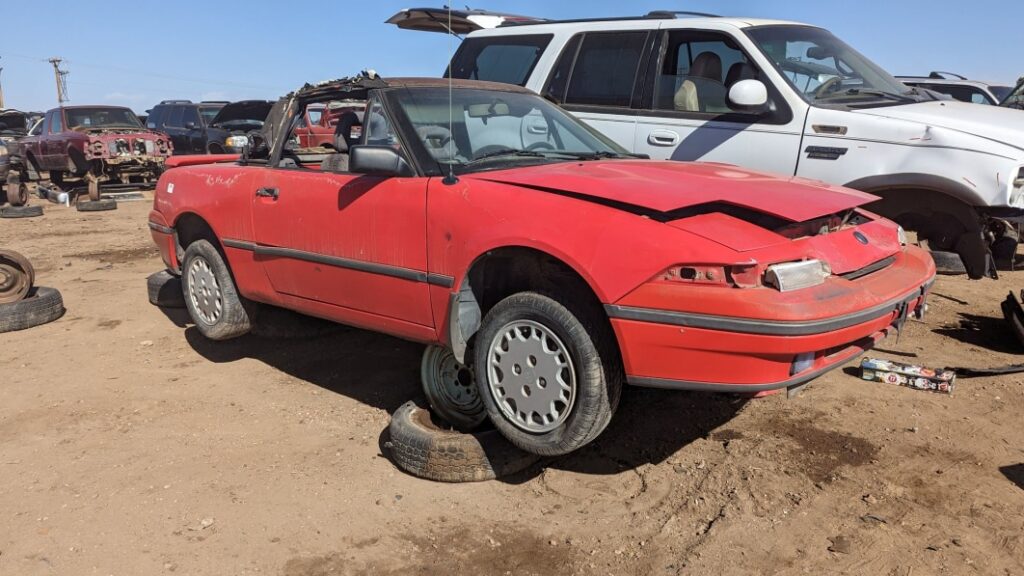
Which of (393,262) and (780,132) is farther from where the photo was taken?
(780,132)

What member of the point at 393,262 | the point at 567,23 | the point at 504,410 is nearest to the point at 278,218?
the point at 393,262

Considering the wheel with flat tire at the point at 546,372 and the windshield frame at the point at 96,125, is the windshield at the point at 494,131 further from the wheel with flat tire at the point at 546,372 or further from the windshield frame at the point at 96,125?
the windshield frame at the point at 96,125

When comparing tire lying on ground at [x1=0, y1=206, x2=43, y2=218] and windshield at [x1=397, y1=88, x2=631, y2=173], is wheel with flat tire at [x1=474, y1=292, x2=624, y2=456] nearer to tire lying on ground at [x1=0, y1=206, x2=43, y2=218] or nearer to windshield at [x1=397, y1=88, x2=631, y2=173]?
windshield at [x1=397, y1=88, x2=631, y2=173]

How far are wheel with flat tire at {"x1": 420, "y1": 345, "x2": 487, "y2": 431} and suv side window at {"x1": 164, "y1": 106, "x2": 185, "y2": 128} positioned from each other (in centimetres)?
1768

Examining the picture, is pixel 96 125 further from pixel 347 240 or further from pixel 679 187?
pixel 679 187

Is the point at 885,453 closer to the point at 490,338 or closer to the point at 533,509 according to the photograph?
the point at 533,509

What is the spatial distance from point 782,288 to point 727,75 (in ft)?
11.1

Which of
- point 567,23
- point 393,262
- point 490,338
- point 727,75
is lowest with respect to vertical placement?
point 490,338

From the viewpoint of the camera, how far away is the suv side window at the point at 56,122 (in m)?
15.5

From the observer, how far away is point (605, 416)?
3.05 meters

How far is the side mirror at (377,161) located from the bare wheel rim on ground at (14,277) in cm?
417

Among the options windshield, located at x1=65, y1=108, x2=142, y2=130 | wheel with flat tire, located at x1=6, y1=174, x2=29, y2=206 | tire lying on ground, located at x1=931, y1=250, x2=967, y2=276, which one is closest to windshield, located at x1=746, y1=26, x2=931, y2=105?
tire lying on ground, located at x1=931, y1=250, x2=967, y2=276

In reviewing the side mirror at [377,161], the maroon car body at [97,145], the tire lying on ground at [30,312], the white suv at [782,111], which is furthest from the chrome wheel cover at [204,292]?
the maroon car body at [97,145]

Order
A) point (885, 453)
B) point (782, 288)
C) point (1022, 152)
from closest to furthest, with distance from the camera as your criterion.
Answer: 1. point (782, 288)
2. point (885, 453)
3. point (1022, 152)
